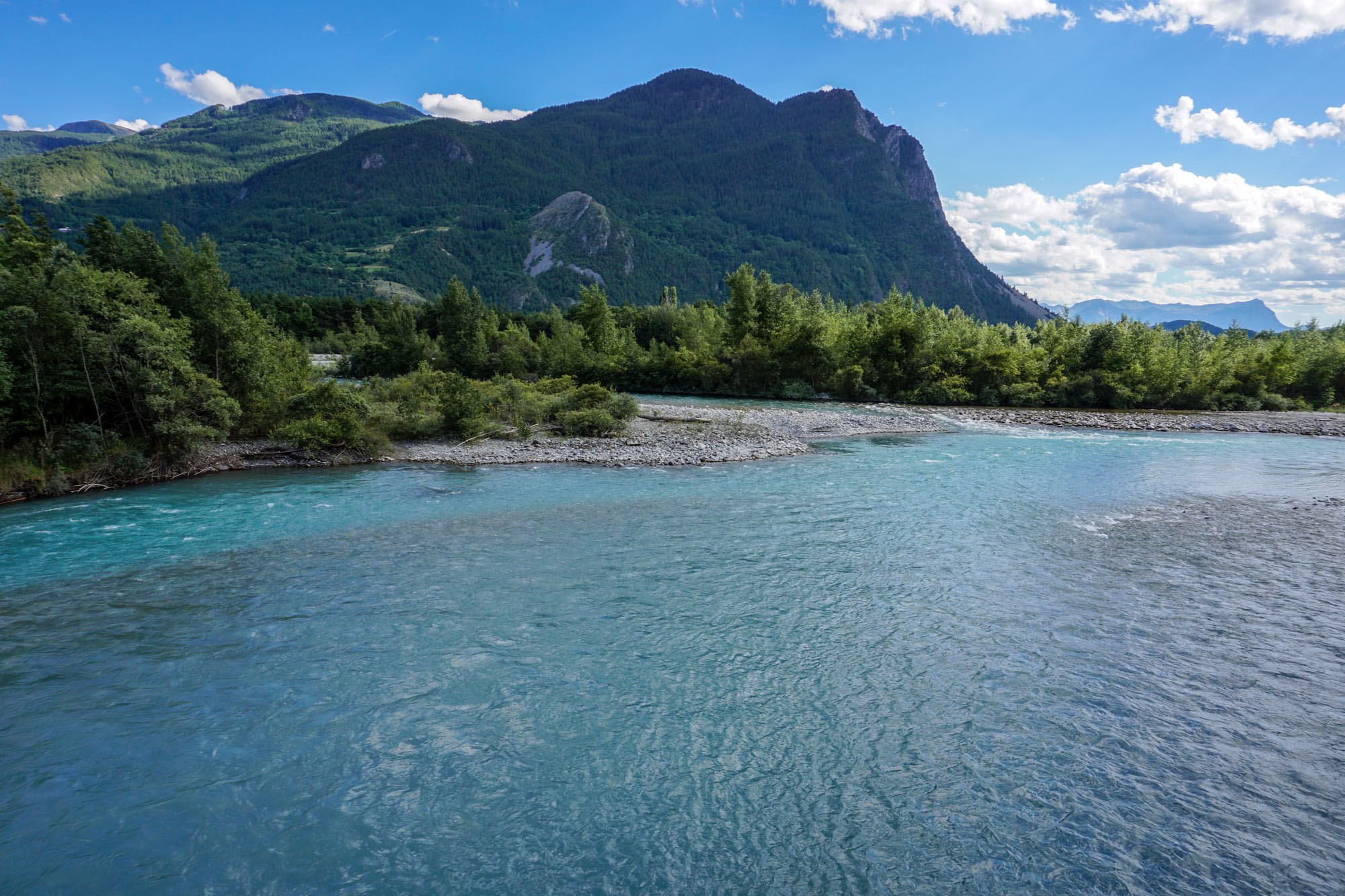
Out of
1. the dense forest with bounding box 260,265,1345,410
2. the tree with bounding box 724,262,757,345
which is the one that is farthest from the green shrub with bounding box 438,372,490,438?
the tree with bounding box 724,262,757,345

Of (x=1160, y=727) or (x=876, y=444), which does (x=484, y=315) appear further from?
(x=1160, y=727)

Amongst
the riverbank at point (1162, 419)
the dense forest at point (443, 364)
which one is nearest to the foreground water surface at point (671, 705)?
the dense forest at point (443, 364)

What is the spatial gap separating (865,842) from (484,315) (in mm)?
75055

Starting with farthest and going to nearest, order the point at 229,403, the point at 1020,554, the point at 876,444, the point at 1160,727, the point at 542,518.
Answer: the point at 876,444 → the point at 229,403 → the point at 542,518 → the point at 1020,554 → the point at 1160,727

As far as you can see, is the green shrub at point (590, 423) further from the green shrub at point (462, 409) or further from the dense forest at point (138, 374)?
the dense forest at point (138, 374)

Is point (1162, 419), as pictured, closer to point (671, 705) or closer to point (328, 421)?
point (671, 705)

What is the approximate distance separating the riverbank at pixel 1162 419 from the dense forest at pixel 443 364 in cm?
267

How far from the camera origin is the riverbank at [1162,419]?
1384 inches

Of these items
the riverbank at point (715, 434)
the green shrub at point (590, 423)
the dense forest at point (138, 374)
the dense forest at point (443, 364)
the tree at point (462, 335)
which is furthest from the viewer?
the tree at point (462, 335)

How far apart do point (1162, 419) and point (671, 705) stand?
44.4m

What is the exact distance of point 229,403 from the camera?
22.2 metres

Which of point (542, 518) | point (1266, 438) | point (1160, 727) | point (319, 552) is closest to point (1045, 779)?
point (1160, 727)

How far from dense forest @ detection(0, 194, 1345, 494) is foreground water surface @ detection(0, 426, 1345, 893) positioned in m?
5.01

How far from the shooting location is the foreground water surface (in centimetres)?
601
